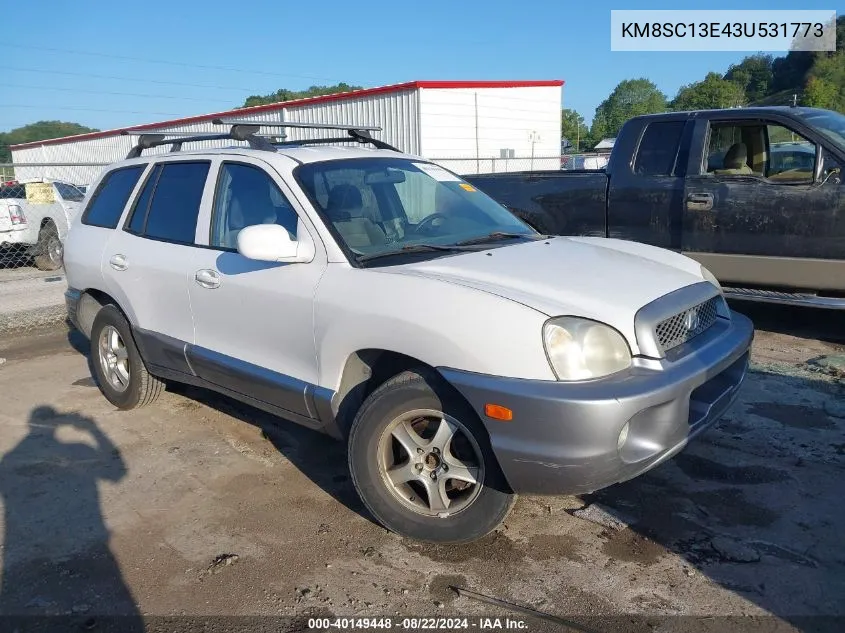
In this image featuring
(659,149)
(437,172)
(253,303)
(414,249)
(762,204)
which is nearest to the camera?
(414,249)

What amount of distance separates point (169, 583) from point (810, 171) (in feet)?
18.8

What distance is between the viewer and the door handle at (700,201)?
20.4 feet

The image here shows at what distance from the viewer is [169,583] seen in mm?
2977

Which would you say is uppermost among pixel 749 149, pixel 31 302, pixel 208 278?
pixel 749 149

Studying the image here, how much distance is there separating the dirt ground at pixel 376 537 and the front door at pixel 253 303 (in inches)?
22.9

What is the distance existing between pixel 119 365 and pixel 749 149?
571 centimetres

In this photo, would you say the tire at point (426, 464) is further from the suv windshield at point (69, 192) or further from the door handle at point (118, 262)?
the suv windshield at point (69, 192)

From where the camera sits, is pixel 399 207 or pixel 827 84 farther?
pixel 827 84

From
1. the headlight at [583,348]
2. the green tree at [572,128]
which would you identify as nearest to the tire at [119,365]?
the headlight at [583,348]

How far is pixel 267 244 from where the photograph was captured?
10.9ft

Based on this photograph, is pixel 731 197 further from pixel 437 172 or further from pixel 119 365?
pixel 119 365

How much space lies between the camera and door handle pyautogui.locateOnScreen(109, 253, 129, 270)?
4.66m

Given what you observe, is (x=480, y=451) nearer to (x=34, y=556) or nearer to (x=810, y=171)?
(x=34, y=556)

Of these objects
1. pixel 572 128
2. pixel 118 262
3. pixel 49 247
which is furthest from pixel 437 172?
pixel 572 128
